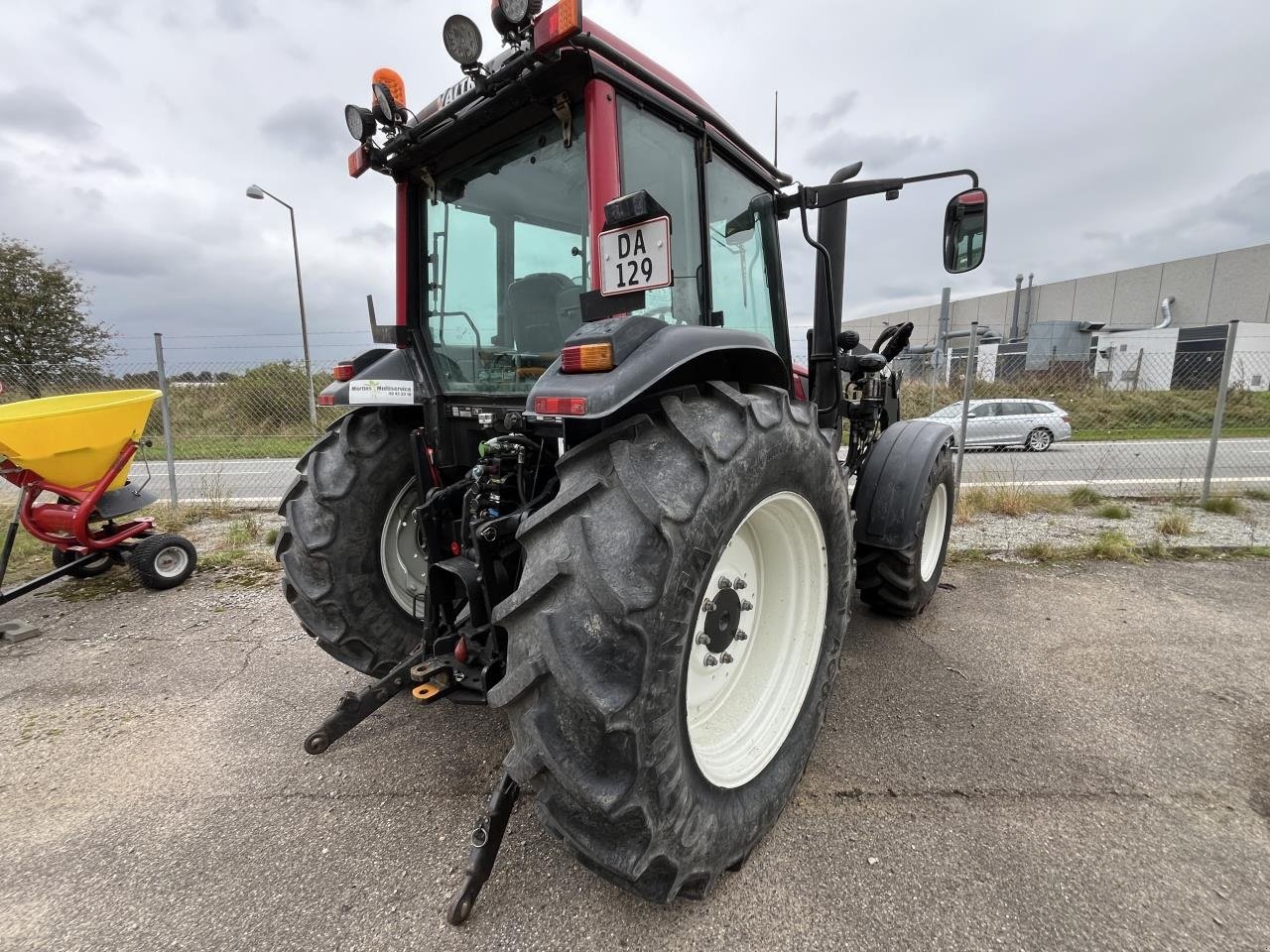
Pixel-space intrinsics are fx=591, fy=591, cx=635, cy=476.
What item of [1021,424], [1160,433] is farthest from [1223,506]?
[1160,433]

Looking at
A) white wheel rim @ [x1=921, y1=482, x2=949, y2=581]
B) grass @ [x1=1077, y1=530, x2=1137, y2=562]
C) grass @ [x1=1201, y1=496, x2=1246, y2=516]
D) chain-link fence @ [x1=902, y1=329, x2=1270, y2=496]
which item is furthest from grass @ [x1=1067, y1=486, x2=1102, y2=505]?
white wheel rim @ [x1=921, y1=482, x2=949, y2=581]

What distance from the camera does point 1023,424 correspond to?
12367 millimetres

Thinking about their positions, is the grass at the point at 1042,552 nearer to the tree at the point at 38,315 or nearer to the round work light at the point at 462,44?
the round work light at the point at 462,44

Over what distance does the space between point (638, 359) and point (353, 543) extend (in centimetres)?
142

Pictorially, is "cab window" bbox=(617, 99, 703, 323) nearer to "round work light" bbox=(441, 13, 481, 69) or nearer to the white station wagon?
"round work light" bbox=(441, 13, 481, 69)

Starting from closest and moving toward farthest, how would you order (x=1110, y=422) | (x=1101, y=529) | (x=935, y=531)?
(x=935, y=531), (x=1101, y=529), (x=1110, y=422)

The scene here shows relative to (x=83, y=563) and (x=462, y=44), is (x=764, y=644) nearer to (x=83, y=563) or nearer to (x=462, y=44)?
(x=462, y=44)

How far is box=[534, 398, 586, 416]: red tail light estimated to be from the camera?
4.42 feet

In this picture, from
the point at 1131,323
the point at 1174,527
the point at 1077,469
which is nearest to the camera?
the point at 1174,527

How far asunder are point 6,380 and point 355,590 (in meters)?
9.30

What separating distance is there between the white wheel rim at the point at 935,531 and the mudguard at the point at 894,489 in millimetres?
512

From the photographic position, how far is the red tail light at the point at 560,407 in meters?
1.35

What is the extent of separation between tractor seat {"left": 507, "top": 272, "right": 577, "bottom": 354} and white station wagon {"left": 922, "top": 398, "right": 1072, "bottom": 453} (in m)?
12.2

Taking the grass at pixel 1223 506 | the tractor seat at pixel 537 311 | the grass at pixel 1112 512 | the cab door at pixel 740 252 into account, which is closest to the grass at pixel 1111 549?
the grass at pixel 1112 512
